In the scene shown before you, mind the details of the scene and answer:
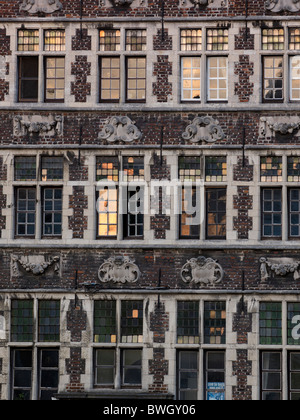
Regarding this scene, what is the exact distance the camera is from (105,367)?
34469 millimetres

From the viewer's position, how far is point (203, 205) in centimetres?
3475

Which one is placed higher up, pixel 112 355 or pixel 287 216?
pixel 287 216

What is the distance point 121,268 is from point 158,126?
3422mm

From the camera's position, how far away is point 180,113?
3488cm

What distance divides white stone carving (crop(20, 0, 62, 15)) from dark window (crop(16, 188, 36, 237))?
4236 mm

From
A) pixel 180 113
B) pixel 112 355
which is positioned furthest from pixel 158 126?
pixel 112 355

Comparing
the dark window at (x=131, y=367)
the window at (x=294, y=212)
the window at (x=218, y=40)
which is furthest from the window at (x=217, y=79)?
the dark window at (x=131, y=367)

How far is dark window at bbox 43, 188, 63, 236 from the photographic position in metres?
34.9

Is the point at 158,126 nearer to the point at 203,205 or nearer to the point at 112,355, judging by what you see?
the point at 203,205

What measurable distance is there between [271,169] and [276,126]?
100cm

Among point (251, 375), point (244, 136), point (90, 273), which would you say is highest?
point (244, 136)

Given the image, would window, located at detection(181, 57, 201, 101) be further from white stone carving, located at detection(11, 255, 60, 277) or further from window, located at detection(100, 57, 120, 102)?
white stone carving, located at detection(11, 255, 60, 277)

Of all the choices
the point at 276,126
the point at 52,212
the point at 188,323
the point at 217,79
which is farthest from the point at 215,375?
the point at 217,79

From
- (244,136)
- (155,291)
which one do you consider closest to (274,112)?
(244,136)
